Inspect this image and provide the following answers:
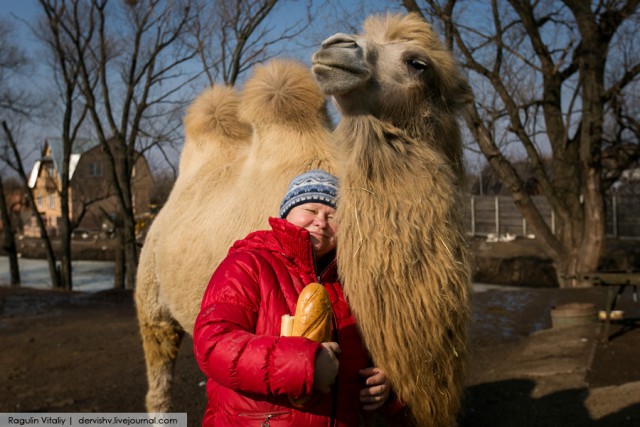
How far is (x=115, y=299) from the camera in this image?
42.8 feet

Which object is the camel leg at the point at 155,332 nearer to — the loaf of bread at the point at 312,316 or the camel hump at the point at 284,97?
the camel hump at the point at 284,97

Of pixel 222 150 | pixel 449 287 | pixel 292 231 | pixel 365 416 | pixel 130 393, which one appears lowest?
pixel 130 393

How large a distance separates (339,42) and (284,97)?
157 centimetres

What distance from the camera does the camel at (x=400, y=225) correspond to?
7.25 feet

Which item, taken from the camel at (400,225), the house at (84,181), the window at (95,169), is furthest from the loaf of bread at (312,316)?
the window at (95,169)

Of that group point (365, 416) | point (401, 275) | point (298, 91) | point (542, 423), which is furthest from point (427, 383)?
point (542, 423)

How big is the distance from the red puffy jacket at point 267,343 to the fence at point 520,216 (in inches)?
859

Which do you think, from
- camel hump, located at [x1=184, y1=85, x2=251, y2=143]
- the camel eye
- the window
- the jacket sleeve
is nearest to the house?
the window

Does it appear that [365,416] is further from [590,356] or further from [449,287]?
[590,356]

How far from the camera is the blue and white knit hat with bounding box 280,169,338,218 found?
2359mm

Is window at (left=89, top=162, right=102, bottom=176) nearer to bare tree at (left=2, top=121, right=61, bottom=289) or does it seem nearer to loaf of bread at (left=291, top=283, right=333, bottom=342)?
bare tree at (left=2, top=121, right=61, bottom=289)

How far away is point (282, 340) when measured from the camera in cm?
182

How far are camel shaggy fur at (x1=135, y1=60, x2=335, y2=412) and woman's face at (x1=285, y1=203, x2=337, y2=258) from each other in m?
0.87

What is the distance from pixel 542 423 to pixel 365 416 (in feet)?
9.75
